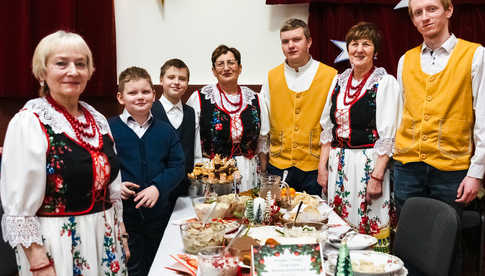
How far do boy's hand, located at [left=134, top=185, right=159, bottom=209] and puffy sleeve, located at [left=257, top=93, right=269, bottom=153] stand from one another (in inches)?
38.6

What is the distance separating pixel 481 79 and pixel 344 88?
28.8 inches

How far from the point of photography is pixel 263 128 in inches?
109

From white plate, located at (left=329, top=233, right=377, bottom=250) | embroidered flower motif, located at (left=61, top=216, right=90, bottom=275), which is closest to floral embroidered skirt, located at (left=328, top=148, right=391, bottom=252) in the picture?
white plate, located at (left=329, top=233, right=377, bottom=250)

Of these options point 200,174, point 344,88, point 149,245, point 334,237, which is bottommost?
point 149,245

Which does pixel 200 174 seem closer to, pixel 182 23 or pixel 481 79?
pixel 481 79

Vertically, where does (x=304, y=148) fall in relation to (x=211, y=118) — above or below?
below

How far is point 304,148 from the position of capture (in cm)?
272

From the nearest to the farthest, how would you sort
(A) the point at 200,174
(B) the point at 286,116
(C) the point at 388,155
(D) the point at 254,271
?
1. (D) the point at 254,271
2. (A) the point at 200,174
3. (C) the point at 388,155
4. (B) the point at 286,116

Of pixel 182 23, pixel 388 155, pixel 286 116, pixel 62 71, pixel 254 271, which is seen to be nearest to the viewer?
pixel 254 271

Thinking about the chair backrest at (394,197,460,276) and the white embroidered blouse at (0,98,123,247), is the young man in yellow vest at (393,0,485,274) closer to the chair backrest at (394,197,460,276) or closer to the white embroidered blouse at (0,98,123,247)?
the chair backrest at (394,197,460,276)

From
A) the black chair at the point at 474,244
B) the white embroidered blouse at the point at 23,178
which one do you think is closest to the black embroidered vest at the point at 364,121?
the black chair at the point at 474,244

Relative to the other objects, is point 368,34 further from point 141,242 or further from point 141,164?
point 141,242

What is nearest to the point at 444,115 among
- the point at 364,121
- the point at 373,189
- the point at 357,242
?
the point at 364,121

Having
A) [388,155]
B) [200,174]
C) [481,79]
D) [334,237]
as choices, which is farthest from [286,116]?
[334,237]
